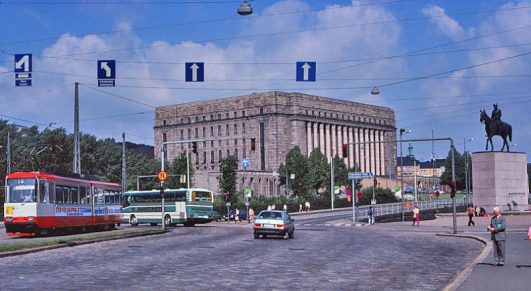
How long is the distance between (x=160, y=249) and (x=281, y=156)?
424 feet

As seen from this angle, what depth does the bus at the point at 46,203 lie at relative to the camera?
38094 mm

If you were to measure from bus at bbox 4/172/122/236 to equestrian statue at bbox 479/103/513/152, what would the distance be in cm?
3440

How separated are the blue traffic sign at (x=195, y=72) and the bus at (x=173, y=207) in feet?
102

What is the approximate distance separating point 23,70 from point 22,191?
10.7 meters

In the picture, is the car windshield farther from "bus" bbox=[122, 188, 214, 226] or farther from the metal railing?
the metal railing

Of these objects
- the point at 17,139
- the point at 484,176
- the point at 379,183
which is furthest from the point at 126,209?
the point at 379,183

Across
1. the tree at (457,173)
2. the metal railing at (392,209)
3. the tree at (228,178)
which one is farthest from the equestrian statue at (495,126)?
the tree at (457,173)

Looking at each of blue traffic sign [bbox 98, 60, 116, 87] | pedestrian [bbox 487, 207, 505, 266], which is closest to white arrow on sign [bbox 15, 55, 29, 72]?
blue traffic sign [bbox 98, 60, 116, 87]

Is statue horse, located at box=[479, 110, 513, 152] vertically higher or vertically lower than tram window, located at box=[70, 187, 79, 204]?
higher

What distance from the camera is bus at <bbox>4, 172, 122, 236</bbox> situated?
38.1 m

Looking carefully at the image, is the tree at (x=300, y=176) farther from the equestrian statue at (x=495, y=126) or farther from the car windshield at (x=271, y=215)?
the car windshield at (x=271, y=215)

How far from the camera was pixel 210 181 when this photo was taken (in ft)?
454

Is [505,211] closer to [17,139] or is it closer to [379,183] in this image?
[17,139]

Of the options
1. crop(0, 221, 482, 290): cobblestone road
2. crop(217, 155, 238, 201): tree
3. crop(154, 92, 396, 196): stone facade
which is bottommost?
crop(0, 221, 482, 290): cobblestone road
